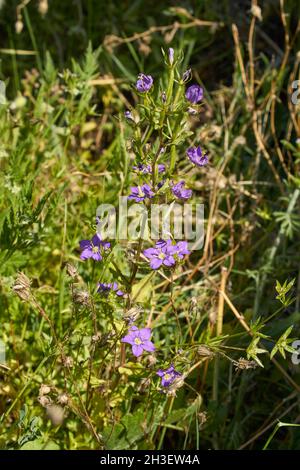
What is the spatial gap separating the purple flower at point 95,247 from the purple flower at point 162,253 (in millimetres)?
108

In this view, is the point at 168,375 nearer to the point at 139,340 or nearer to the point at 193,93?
the point at 139,340

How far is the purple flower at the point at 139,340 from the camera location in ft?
5.61

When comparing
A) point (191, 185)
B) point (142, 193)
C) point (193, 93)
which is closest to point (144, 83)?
point (193, 93)

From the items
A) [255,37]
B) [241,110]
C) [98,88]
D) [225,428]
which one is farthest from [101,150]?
[225,428]

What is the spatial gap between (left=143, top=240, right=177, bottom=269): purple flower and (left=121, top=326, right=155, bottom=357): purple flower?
0.17 metres

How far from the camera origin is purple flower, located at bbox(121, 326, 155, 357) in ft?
5.61

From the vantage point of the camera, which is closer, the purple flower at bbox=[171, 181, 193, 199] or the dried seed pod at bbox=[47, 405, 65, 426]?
the purple flower at bbox=[171, 181, 193, 199]

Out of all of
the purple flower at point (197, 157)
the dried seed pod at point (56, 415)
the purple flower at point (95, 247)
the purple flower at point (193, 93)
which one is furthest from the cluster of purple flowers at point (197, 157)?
the dried seed pod at point (56, 415)

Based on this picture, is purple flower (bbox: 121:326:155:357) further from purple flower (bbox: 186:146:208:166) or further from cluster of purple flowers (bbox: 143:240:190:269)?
purple flower (bbox: 186:146:208:166)

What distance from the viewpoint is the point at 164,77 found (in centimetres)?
281

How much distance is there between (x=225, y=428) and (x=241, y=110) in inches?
47.6

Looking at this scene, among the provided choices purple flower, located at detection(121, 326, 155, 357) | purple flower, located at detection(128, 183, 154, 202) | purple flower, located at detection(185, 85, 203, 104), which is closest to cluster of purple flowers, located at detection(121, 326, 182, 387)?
purple flower, located at detection(121, 326, 155, 357)

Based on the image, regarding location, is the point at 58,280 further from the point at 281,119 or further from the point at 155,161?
the point at 281,119

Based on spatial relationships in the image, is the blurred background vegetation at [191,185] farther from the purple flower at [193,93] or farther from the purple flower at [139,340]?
the purple flower at [193,93]
